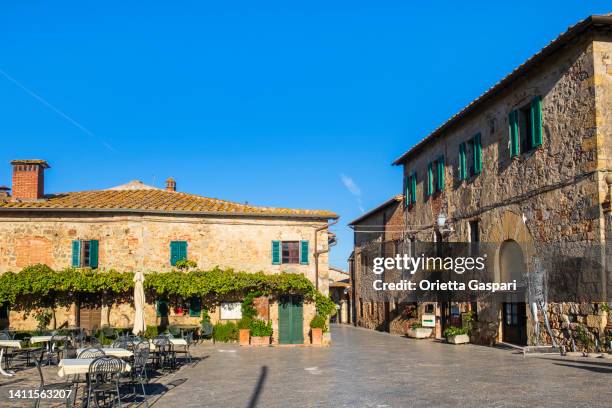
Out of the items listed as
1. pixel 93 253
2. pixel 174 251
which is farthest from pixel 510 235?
pixel 93 253

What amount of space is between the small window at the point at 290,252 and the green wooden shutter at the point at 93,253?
6.54 meters

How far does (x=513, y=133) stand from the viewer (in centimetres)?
1827

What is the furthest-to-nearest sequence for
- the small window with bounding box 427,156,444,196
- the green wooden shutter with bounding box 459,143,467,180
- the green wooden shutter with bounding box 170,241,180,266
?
the small window with bounding box 427,156,444,196 < the green wooden shutter with bounding box 170,241,180,266 < the green wooden shutter with bounding box 459,143,467,180

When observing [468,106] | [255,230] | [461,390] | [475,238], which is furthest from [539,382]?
[255,230]

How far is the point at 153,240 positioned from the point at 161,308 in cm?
239

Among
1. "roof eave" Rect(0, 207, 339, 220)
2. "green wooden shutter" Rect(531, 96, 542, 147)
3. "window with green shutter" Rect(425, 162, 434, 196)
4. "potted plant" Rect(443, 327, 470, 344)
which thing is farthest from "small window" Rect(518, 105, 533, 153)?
"roof eave" Rect(0, 207, 339, 220)

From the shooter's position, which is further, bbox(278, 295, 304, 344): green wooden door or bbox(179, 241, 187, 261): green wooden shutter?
bbox(278, 295, 304, 344): green wooden door

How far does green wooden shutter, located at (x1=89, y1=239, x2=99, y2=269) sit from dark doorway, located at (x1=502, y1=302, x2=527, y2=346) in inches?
541

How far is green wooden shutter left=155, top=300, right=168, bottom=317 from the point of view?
2198cm

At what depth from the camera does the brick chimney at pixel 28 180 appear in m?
23.5

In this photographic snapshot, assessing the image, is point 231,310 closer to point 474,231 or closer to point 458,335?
point 458,335

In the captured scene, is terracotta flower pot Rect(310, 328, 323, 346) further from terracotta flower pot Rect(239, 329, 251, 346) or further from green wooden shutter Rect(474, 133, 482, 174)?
green wooden shutter Rect(474, 133, 482, 174)

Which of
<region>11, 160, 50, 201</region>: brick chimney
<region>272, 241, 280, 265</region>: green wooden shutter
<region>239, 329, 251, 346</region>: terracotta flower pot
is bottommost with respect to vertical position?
A: <region>239, 329, 251, 346</region>: terracotta flower pot

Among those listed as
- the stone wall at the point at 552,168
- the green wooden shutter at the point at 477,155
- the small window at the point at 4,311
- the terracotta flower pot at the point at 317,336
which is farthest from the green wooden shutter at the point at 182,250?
the green wooden shutter at the point at 477,155
